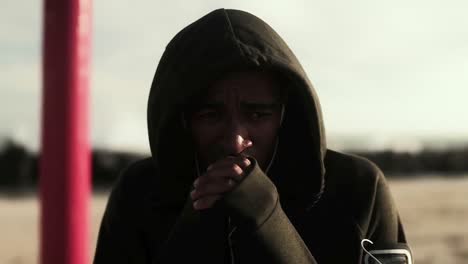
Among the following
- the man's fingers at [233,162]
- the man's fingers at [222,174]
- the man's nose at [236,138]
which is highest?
the man's nose at [236,138]

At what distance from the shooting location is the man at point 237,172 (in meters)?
0.95

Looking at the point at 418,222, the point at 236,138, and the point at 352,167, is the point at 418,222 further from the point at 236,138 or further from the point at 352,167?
the point at 236,138

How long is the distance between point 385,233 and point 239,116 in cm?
29

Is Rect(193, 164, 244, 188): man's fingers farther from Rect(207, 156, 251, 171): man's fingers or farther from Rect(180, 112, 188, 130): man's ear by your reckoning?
Rect(180, 112, 188, 130): man's ear

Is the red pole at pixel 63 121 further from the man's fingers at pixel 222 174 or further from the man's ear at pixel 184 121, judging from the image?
the man's fingers at pixel 222 174

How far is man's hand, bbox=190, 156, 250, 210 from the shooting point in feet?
3.04

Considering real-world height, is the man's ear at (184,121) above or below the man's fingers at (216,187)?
above

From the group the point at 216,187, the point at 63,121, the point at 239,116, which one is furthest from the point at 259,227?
the point at 63,121

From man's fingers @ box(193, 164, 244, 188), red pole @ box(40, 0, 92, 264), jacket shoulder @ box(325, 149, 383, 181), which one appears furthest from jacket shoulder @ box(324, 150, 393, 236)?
red pole @ box(40, 0, 92, 264)

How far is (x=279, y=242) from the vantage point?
920 mm

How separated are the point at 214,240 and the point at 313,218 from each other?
0.20m

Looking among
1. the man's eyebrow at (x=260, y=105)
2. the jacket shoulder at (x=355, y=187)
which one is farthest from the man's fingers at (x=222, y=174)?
the jacket shoulder at (x=355, y=187)

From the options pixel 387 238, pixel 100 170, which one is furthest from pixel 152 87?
pixel 100 170

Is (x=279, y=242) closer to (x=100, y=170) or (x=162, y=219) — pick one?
(x=162, y=219)
